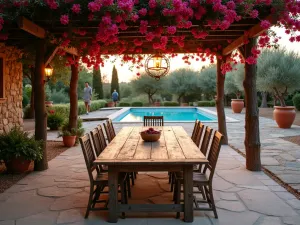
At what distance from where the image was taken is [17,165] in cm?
541

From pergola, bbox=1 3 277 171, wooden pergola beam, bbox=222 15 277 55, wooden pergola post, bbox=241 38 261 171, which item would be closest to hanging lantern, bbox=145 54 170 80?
pergola, bbox=1 3 277 171

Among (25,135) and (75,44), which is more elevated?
(75,44)

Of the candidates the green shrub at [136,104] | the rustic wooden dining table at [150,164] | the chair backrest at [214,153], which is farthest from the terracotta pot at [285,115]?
the green shrub at [136,104]

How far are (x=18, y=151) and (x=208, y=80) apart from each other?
69.8 ft

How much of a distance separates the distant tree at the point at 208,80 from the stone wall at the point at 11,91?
732 inches

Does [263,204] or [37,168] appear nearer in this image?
[263,204]

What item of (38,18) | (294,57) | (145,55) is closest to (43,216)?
(38,18)

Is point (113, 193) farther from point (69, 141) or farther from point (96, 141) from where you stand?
point (69, 141)

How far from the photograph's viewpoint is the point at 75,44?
6.00m

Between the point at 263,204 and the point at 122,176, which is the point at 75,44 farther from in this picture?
the point at 263,204

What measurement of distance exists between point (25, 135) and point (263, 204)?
3954 mm

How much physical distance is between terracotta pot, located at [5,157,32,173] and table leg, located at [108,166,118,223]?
259cm

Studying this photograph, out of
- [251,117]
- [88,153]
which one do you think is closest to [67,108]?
[251,117]

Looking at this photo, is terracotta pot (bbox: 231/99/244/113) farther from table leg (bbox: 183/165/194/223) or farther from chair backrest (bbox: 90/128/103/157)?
table leg (bbox: 183/165/194/223)
